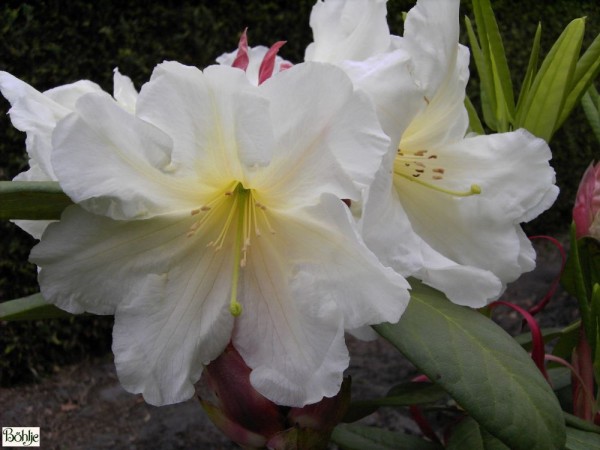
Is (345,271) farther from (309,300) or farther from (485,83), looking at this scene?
(485,83)

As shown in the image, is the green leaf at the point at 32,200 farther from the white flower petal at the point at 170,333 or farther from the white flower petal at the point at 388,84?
the white flower petal at the point at 388,84

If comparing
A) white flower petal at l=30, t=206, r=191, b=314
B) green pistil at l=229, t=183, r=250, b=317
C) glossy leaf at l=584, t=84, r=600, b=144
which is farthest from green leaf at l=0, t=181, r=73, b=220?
glossy leaf at l=584, t=84, r=600, b=144

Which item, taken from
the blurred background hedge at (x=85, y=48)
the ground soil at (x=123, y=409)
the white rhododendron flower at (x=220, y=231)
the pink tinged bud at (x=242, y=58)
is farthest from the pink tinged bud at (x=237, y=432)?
the blurred background hedge at (x=85, y=48)

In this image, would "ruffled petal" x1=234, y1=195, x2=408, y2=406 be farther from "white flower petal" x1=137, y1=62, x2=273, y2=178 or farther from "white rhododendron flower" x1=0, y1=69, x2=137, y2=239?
"white rhododendron flower" x1=0, y1=69, x2=137, y2=239

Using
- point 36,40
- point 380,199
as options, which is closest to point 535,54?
point 380,199

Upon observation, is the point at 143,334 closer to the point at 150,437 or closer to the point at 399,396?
the point at 399,396
